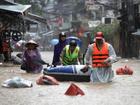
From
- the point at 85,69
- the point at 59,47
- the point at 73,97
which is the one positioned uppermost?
the point at 59,47

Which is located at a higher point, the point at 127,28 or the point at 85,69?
the point at 85,69

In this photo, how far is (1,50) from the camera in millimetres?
26219

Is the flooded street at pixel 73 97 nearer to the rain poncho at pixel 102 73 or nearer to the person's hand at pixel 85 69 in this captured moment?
the rain poncho at pixel 102 73

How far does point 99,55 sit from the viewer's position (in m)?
14.6

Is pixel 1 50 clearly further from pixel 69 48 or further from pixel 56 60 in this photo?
pixel 69 48

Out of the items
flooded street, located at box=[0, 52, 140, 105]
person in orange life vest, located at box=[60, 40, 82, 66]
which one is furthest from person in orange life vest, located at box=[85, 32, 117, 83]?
person in orange life vest, located at box=[60, 40, 82, 66]

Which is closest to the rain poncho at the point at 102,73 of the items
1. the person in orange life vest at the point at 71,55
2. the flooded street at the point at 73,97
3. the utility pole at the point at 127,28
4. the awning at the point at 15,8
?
the flooded street at the point at 73,97

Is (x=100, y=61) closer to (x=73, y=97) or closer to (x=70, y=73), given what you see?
(x=70, y=73)

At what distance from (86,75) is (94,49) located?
0.77m

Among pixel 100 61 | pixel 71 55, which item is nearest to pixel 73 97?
pixel 100 61

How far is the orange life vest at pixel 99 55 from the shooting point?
47.7ft

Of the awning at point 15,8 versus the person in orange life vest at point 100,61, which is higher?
the awning at point 15,8

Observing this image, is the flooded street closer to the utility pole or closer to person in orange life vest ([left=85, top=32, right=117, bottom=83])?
person in orange life vest ([left=85, top=32, right=117, bottom=83])

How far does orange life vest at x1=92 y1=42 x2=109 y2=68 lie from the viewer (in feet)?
47.7
